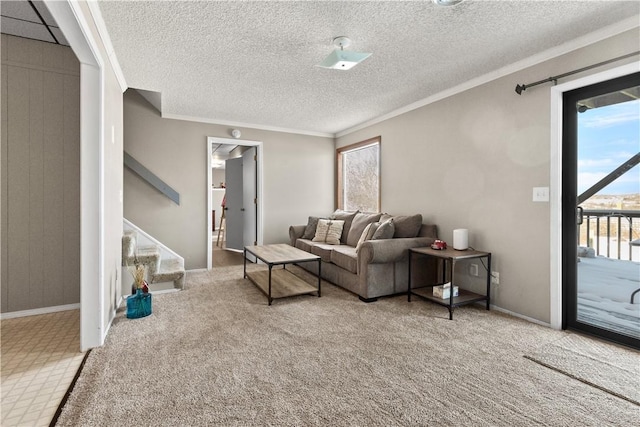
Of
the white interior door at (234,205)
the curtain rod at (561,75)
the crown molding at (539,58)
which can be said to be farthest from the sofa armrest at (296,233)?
the curtain rod at (561,75)

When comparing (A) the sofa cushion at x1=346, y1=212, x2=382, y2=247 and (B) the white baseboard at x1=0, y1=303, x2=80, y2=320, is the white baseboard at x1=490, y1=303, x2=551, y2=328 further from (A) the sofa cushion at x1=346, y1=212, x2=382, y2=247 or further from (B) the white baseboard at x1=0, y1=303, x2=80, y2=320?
(B) the white baseboard at x1=0, y1=303, x2=80, y2=320

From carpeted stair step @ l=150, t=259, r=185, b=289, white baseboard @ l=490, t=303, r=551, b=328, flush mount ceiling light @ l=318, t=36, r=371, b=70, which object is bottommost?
white baseboard @ l=490, t=303, r=551, b=328

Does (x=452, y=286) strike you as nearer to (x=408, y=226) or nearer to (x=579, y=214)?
(x=408, y=226)

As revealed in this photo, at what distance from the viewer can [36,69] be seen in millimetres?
2877

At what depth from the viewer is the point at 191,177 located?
15.9 feet

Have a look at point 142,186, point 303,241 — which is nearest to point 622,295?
point 303,241

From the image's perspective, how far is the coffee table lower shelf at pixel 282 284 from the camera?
3.39m

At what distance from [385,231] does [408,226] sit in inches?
14.9

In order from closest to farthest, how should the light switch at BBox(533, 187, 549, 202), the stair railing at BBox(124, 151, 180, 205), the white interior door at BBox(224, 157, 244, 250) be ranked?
1. the light switch at BBox(533, 187, 549, 202)
2. the stair railing at BBox(124, 151, 180, 205)
3. the white interior door at BBox(224, 157, 244, 250)

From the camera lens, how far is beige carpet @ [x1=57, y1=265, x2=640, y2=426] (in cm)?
157

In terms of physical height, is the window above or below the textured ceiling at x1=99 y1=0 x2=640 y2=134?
below

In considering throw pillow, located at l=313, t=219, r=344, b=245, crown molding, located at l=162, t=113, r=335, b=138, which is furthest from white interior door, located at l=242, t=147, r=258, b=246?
throw pillow, located at l=313, t=219, r=344, b=245

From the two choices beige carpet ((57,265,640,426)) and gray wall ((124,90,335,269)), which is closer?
beige carpet ((57,265,640,426))

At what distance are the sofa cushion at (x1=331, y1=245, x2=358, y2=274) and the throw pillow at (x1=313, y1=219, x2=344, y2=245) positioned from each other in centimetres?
67
